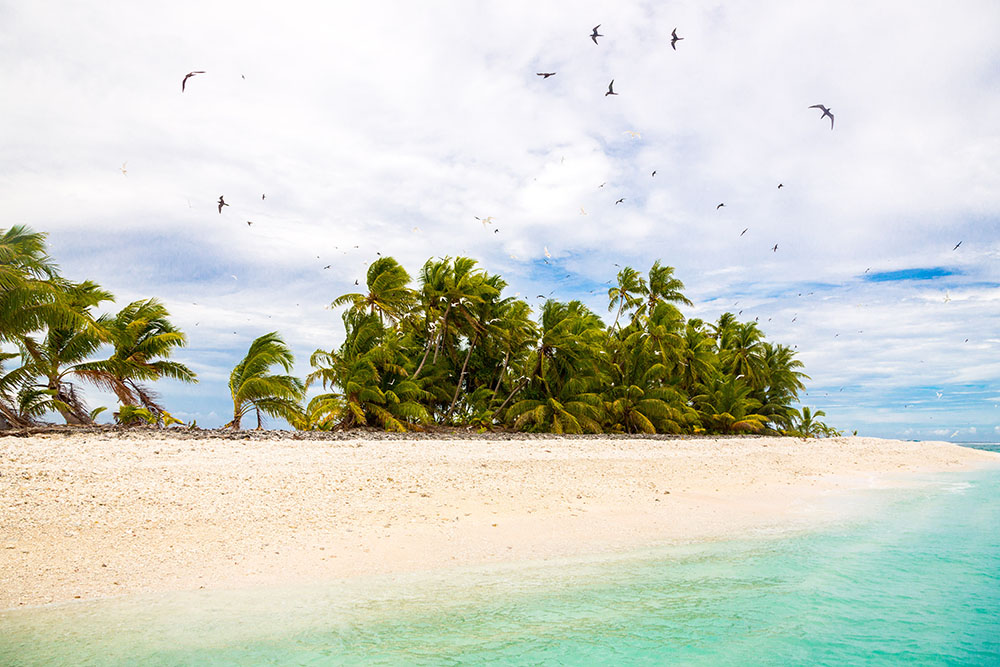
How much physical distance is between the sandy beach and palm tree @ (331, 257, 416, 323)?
10.0 meters

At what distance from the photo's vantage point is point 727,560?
7516 mm

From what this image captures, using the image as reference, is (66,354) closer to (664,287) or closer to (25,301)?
(25,301)

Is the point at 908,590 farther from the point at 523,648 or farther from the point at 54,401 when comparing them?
the point at 54,401

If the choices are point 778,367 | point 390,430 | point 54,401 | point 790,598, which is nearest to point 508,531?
point 790,598

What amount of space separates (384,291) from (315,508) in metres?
16.1

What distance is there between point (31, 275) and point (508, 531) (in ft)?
46.4

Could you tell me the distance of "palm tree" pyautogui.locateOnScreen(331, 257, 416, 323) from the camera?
2366 centimetres

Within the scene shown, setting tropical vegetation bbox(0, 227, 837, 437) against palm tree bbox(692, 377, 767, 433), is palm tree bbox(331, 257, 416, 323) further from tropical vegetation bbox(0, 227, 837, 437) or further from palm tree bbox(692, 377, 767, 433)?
palm tree bbox(692, 377, 767, 433)

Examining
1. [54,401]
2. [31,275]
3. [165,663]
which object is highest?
[31,275]

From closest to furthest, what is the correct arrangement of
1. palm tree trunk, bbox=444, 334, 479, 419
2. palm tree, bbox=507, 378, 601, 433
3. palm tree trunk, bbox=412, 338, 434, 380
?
1. palm tree trunk, bbox=412, 338, 434, 380
2. palm tree, bbox=507, 378, 601, 433
3. palm tree trunk, bbox=444, 334, 479, 419

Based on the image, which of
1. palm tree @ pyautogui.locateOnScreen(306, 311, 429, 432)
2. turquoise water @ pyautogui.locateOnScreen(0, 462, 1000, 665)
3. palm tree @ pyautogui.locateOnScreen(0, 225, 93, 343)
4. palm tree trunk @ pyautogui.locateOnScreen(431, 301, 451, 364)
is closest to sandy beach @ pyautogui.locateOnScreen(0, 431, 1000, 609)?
turquoise water @ pyautogui.locateOnScreen(0, 462, 1000, 665)

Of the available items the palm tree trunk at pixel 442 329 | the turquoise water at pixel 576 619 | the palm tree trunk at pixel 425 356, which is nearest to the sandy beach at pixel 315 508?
the turquoise water at pixel 576 619

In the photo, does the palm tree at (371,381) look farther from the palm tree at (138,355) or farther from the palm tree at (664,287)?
the palm tree at (664,287)

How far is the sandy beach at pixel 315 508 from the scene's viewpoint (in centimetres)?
640
